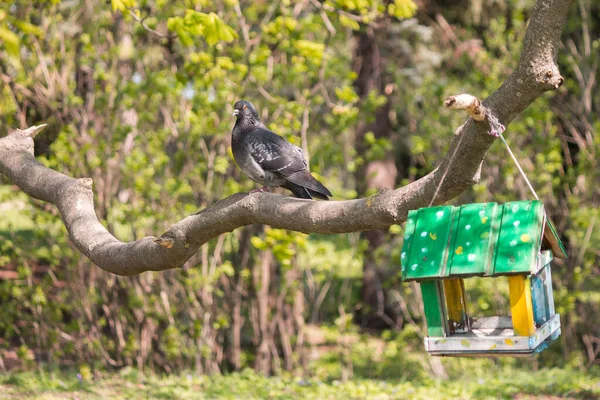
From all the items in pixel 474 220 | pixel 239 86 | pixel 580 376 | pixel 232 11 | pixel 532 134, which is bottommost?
pixel 580 376

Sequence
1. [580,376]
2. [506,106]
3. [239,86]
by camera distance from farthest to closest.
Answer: [580,376]
[239,86]
[506,106]

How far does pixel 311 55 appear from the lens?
669 centimetres

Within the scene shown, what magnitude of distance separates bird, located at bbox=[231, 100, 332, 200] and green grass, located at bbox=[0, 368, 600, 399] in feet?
8.67

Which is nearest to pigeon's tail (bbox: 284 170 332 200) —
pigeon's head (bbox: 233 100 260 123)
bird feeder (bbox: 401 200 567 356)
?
pigeon's head (bbox: 233 100 260 123)

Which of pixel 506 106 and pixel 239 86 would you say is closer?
pixel 506 106

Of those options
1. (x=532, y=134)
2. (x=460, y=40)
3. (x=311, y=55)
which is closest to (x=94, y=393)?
(x=311, y=55)

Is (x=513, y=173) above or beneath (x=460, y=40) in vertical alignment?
beneath

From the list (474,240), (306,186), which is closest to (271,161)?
(306,186)

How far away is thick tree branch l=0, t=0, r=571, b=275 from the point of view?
9.50ft

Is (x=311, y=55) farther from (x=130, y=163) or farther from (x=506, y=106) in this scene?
(x=506, y=106)

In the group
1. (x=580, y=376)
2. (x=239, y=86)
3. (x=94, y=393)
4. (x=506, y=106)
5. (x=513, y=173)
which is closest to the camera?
(x=506, y=106)

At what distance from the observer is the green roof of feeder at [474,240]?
2.99m

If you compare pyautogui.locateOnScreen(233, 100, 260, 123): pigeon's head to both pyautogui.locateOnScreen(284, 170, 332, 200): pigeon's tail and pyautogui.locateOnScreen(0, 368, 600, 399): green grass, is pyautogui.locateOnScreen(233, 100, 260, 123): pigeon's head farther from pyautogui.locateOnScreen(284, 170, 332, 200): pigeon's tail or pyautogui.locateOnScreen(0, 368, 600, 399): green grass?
pyautogui.locateOnScreen(0, 368, 600, 399): green grass

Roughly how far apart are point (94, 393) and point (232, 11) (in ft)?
12.8
